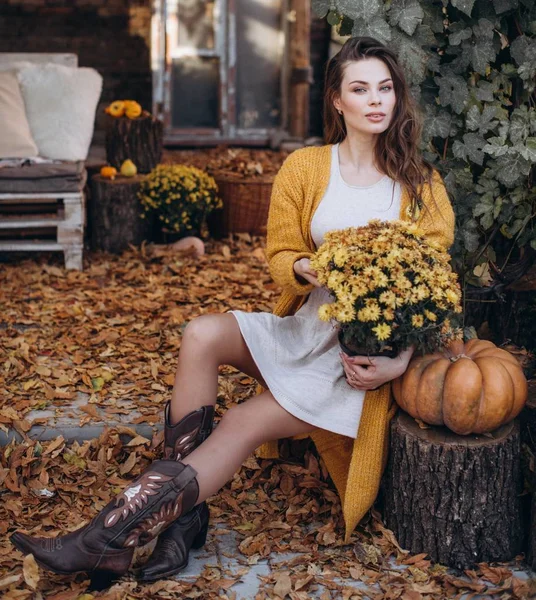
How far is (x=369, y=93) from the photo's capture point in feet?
9.29

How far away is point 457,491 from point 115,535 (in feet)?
3.37

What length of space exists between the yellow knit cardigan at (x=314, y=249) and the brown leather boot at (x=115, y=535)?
0.61 metres

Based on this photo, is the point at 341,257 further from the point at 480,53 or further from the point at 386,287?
the point at 480,53

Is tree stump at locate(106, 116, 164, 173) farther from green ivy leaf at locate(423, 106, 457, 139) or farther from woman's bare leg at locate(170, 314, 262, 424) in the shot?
woman's bare leg at locate(170, 314, 262, 424)

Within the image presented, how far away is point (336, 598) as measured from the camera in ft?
8.70

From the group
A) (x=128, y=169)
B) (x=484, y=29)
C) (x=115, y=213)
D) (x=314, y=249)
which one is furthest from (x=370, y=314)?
(x=128, y=169)

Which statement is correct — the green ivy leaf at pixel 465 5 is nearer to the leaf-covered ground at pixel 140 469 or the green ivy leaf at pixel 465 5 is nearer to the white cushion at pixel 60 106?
the leaf-covered ground at pixel 140 469

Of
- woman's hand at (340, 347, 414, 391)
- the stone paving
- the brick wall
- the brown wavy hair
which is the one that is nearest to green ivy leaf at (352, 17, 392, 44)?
the brown wavy hair

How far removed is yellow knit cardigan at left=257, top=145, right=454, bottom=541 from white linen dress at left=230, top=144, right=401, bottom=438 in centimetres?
4

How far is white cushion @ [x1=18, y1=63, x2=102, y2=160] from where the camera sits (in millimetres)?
5688

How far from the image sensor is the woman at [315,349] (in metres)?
2.72

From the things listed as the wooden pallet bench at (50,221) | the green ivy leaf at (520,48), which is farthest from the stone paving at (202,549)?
the wooden pallet bench at (50,221)

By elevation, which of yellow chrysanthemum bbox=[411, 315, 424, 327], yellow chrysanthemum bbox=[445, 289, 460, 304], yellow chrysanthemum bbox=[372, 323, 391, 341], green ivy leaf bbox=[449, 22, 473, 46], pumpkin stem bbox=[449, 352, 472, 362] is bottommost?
pumpkin stem bbox=[449, 352, 472, 362]

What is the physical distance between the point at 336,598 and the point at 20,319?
8.33ft
